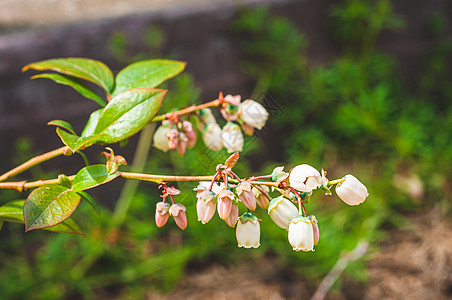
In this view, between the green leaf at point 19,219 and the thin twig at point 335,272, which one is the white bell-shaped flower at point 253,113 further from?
→ the thin twig at point 335,272

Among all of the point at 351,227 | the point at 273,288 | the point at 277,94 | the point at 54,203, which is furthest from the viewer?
the point at 277,94

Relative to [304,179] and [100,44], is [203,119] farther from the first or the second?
[100,44]

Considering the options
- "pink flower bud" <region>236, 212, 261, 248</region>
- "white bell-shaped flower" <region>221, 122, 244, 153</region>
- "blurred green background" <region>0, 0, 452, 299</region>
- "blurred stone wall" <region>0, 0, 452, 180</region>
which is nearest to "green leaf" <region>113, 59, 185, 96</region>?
"white bell-shaped flower" <region>221, 122, 244, 153</region>

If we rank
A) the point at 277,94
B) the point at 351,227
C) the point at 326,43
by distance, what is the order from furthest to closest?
the point at 326,43, the point at 277,94, the point at 351,227

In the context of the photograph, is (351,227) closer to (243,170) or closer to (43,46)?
(243,170)

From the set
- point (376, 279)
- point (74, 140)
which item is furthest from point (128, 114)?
point (376, 279)

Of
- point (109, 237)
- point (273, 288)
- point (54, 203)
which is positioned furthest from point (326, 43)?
point (54, 203)
